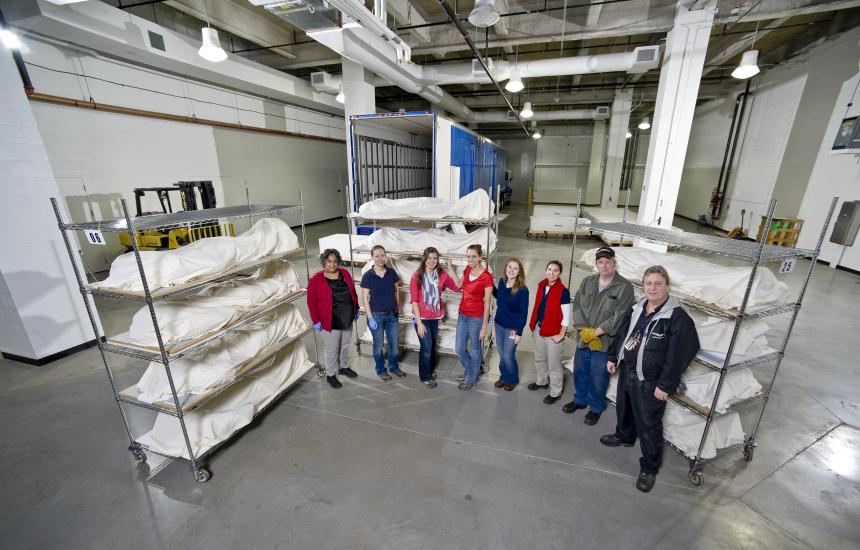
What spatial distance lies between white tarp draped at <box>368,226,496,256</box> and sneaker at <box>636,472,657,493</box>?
2512 millimetres

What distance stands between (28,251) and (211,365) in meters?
3.41

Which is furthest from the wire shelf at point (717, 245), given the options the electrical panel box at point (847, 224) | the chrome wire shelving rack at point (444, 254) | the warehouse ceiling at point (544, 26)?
the electrical panel box at point (847, 224)

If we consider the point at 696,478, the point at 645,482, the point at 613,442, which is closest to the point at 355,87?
the point at 613,442

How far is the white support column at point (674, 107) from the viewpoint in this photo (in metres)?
6.91

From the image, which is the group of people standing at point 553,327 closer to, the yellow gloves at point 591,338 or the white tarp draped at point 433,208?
the yellow gloves at point 591,338

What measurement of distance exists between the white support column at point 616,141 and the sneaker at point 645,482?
576 inches

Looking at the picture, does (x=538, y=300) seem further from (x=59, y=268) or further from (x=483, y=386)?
(x=59, y=268)

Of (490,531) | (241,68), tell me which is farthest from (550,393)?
(241,68)

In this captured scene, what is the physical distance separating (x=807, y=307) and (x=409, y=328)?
734cm

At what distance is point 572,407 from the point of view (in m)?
3.76

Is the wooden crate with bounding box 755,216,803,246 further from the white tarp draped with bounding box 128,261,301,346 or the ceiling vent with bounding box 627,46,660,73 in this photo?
the white tarp draped with bounding box 128,261,301,346

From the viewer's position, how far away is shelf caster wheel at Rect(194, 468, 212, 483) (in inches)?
115

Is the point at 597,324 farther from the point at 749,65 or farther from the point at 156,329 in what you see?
the point at 749,65

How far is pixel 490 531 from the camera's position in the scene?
2.52 meters
